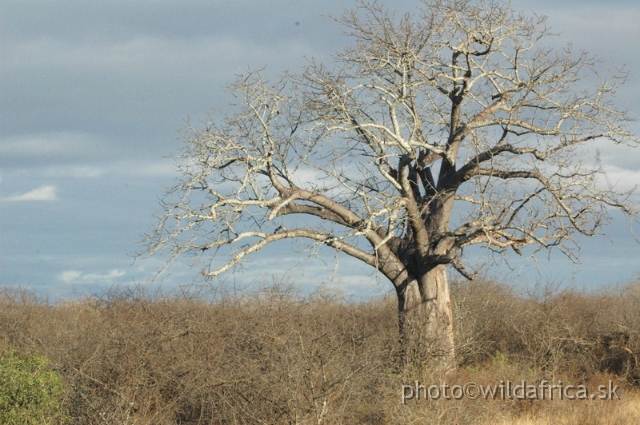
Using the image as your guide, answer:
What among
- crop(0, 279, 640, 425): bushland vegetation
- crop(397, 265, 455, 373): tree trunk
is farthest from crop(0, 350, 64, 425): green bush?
crop(397, 265, 455, 373): tree trunk

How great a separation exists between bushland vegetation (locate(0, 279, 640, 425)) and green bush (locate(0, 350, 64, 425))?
1.66 feet

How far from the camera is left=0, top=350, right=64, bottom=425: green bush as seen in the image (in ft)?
31.1

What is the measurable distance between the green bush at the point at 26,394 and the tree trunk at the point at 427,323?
21.2 feet

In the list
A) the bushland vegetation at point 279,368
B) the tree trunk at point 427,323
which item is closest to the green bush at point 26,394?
the bushland vegetation at point 279,368

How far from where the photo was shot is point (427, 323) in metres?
15.7

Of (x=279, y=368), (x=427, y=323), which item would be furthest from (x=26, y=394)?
(x=427, y=323)

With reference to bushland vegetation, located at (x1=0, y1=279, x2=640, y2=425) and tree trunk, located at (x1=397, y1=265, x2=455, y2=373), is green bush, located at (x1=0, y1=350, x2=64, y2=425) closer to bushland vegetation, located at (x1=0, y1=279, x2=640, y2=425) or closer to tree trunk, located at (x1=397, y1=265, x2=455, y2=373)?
bushland vegetation, located at (x1=0, y1=279, x2=640, y2=425)

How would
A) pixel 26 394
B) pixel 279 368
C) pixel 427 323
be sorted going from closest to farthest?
1. pixel 26 394
2. pixel 279 368
3. pixel 427 323

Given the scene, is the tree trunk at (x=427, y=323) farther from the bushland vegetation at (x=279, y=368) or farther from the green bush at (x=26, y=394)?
the green bush at (x=26, y=394)

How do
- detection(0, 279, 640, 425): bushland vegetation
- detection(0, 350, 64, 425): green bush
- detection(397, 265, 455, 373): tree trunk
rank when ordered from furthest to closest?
detection(397, 265, 455, 373): tree trunk
detection(0, 279, 640, 425): bushland vegetation
detection(0, 350, 64, 425): green bush

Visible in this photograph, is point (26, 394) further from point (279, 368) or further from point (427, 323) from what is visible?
point (427, 323)

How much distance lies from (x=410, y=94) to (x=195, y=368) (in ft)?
26.4

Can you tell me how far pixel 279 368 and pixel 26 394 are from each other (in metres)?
3.32

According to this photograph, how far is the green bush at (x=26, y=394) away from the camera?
948 cm
